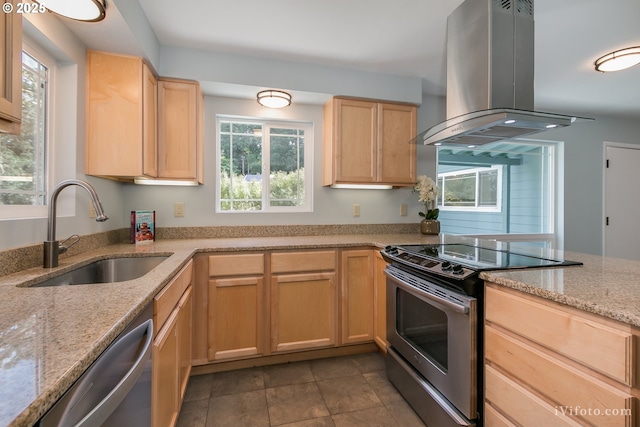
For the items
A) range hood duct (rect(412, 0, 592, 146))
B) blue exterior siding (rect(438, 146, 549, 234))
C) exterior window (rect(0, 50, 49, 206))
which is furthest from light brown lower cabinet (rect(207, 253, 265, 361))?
blue exterior siding (rect(438, 146, 549, 234))

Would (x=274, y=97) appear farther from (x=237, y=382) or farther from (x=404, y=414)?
(x=404, y=414)

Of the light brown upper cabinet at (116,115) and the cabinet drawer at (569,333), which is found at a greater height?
the light brown upper cabinet at (116,115)

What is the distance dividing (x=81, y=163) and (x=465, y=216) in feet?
14.5

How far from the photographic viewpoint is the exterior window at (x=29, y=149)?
1346 mm

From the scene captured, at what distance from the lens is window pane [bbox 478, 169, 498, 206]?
4.18m

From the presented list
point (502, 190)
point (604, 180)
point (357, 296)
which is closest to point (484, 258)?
point (357, 296)

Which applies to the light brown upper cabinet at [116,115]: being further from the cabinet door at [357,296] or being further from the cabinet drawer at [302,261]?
the cabinet door at [357,296]

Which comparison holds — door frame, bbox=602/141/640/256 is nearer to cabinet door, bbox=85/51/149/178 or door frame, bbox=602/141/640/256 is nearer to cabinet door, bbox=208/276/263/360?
cabinet door, bbox=208/276/263/360

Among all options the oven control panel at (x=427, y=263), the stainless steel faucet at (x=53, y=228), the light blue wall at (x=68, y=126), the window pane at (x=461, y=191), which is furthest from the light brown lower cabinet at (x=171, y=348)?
the window pane at (x=461, y=191)

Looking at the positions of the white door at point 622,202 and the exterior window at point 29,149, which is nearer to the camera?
the exterior window at point 29,149

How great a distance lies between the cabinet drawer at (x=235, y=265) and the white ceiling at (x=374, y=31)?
141 centimetres

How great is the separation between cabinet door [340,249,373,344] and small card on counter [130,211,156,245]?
60.8 inches

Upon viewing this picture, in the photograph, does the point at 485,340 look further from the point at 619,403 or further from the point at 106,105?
the point at 106,105

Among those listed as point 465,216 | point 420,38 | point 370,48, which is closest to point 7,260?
point 370,48
